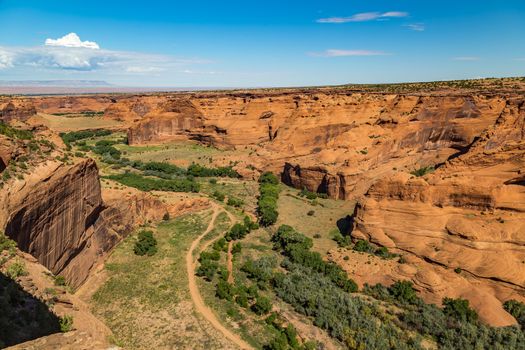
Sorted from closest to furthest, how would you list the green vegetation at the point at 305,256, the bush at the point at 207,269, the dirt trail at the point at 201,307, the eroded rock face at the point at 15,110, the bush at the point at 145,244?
the dirt trail at the point at 201,307, the green vegetation at the point at 305,256, the bush at the point at 207,269, the bush at the point at 145,244, the eroded rock face at the point at 15,110

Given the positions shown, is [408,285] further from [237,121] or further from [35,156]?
[237,121]

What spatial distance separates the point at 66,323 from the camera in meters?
15.7

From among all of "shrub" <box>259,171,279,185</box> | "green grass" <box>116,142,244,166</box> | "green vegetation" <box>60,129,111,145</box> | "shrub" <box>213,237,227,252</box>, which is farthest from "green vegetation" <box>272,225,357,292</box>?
"green vegetation" <box>60,129,111,145</box>

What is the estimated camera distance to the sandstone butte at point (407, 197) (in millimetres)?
24609

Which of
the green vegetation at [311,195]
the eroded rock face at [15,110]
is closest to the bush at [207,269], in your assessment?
the green vegetation at [311,195]

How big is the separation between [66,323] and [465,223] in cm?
3022

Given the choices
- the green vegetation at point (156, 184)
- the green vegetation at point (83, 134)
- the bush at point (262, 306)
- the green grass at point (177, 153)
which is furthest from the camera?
the green vegetation at point (83, 134)

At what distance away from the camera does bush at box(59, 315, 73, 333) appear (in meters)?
15.1

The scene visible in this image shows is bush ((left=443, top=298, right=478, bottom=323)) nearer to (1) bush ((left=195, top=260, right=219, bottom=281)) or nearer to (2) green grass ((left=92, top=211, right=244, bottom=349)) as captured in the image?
(2) green grass ((left=92, top=211, right=244, bottom=349))

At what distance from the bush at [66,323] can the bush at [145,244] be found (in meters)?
17.5

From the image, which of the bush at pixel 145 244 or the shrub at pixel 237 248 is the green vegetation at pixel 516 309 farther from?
the bush at pixel 145 244

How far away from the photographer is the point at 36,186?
876 inches

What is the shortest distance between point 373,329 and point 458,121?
158 ft

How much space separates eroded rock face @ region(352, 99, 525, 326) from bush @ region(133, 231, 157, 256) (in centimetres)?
2078
